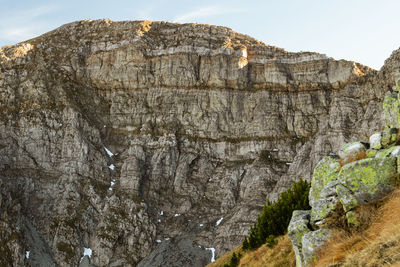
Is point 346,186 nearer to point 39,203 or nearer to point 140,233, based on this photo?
point 140,233

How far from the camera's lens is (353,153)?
55.8ft

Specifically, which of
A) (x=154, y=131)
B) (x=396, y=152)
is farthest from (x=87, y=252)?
(x=396, y=152)

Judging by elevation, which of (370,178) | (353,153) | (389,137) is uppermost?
(389,137)

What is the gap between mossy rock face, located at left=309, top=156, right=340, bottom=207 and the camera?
672 inches

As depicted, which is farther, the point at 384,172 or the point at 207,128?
the point at 207,128

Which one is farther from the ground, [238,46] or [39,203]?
[238,46]

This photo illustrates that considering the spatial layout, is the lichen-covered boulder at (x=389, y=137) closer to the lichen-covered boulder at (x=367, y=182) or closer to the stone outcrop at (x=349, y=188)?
the stone outcrop at (x=349, y=188)

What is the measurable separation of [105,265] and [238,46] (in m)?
67.6

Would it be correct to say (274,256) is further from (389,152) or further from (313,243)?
(389,152)

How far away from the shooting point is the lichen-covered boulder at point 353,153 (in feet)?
54.7

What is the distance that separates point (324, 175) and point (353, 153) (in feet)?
5.04

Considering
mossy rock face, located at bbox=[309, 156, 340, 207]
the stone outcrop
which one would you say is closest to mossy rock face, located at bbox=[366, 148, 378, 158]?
the stone outcrop

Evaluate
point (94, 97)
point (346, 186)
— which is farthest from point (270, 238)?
point (94, 97)

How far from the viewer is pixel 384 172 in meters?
14.7
